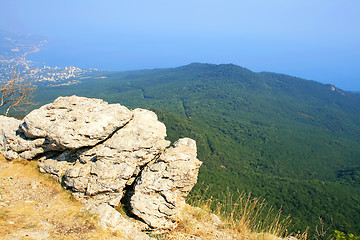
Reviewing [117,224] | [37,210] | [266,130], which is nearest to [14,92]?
[37,210]

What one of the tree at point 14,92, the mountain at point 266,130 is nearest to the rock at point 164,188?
the mountain at point 266,130

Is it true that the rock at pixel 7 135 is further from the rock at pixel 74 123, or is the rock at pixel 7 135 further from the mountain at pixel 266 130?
the mountain at pixel 266 130

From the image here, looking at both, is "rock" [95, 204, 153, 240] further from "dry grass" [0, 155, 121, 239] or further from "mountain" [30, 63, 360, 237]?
"mountain" [30, 63, 360, 237]

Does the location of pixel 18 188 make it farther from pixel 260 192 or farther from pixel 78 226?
pixel 260 192

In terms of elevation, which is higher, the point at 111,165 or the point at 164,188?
the point at 111,165

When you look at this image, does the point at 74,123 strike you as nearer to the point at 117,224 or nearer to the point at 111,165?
the point at 111,165

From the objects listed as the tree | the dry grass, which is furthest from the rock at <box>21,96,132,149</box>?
the tree

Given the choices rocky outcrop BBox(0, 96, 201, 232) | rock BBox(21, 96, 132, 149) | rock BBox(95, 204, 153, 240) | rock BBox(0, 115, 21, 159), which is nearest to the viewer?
rock BBox(95, 204, 153, 240)

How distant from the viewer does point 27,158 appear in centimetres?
899

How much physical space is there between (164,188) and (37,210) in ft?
14.3

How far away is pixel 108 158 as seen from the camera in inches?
315

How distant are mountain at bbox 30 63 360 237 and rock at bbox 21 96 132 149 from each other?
37.1 ft

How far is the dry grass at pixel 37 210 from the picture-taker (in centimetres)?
564

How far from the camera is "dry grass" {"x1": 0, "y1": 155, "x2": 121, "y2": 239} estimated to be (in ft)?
18.5
